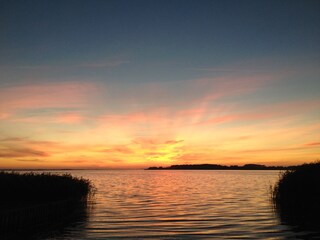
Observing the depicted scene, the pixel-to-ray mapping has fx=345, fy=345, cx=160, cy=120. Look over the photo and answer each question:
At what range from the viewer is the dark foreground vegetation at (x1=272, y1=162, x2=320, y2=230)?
128ft

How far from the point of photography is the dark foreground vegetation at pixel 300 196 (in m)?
38.9

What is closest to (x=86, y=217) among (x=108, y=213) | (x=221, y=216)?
(x=108, y=213)

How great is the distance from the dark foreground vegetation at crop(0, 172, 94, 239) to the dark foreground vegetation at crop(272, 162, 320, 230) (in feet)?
83.0

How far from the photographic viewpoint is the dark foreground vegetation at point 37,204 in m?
30.8

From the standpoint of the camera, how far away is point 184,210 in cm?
4791

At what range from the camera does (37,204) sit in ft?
135

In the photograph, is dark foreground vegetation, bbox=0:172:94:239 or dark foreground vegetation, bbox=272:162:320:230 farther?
dark foreground vegetation, bbox=272:162:320:230

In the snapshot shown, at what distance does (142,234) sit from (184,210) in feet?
57.8

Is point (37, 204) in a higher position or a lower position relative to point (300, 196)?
higher

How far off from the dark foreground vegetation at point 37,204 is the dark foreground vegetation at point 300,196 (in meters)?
25.3

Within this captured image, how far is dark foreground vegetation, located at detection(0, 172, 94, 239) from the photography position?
30812 millimetres

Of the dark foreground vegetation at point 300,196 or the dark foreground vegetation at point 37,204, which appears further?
the dark foreground vegetation at point 300,196

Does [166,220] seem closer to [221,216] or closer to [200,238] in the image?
[221,216]

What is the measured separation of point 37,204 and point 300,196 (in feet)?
108
